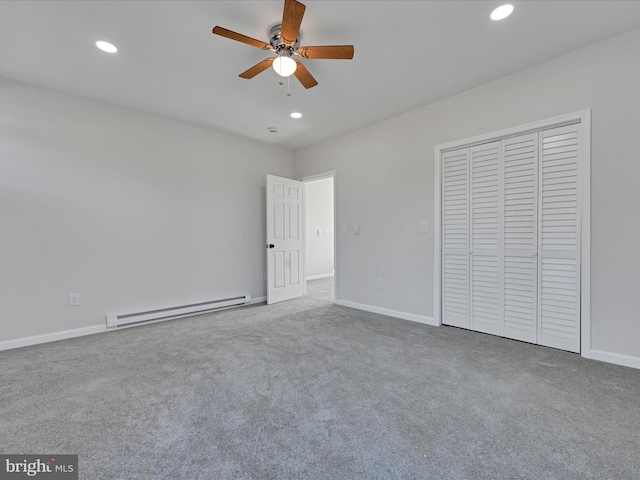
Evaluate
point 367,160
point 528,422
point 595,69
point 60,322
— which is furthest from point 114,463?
point 595,69

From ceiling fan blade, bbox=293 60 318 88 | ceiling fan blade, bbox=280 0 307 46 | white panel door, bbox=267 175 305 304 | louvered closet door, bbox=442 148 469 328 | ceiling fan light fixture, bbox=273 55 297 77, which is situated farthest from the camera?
white panel door, bbox=267 175 305 304

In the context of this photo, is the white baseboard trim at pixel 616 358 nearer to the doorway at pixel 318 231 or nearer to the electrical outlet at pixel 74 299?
the doorway at pixel 318 231

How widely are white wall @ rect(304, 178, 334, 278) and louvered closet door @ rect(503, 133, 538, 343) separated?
4.63 m

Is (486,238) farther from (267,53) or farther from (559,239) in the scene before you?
(267,53)

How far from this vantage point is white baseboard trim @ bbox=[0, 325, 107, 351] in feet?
9.25

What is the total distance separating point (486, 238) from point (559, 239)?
0.61 metres

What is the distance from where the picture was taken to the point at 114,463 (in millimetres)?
1388

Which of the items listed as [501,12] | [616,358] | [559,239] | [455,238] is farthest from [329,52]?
[616,358]

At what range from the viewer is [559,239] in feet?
8.67

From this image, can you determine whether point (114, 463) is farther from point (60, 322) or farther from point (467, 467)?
point (60, 322)

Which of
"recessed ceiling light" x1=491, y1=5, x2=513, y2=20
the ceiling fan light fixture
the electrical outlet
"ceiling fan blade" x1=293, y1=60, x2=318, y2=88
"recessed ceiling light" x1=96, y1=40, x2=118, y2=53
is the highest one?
"recessed ceiling light" x1=491, y1=5, x2=513, y2=20

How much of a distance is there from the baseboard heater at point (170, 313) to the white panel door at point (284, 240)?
540mm

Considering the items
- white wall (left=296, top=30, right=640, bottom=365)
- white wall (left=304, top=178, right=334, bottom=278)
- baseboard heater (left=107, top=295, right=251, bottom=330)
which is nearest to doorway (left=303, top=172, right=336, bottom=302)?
white wall (left=304, top=178, right=334, bottom=278)

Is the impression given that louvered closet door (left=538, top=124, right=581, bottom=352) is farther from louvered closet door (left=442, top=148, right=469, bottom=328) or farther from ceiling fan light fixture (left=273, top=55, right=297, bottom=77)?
ceiling fan light fixture (left=273, top=55, right=297, bottom=77)
